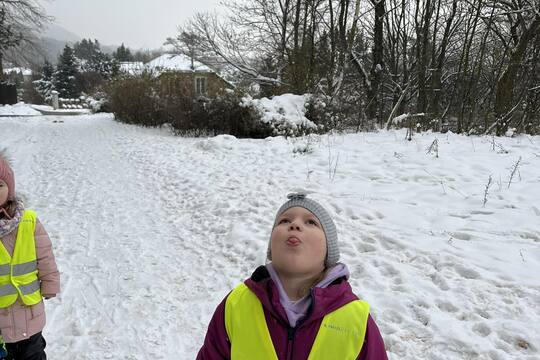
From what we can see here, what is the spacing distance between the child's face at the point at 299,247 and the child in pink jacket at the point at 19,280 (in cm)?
161

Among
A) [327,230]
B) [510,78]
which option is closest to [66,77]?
[510,78]

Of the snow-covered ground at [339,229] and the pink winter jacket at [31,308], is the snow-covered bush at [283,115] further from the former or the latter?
the pink winter jacket at [31,308]

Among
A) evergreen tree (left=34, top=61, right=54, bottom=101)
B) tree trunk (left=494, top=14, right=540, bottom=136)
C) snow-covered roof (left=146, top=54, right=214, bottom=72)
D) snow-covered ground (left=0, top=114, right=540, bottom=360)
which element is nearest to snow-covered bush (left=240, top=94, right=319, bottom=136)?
snow-covered ground (left=0, top=114, right=540, bottom=360)

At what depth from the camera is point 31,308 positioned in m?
2.49

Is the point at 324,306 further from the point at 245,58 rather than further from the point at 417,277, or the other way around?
the point at 245,58

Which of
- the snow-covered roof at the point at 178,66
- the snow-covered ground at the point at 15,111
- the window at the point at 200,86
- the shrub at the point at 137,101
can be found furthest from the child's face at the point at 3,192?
the snow-covered ground at the point at 15,111

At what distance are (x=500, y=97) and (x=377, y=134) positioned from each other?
3.70 m

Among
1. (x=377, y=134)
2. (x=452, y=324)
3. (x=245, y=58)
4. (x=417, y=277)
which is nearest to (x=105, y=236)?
(x=417, y=277)

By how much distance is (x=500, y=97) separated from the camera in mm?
11352

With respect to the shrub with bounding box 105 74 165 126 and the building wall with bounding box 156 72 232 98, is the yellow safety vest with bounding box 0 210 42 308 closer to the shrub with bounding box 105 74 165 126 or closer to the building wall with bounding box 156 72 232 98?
the building wall with bounding box 156 72 232 98

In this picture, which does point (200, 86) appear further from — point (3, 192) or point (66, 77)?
point (66, 77)

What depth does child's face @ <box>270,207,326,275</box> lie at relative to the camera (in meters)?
1.61

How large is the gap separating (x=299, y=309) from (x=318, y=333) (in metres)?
0.12

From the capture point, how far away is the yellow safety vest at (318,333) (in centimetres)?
160
